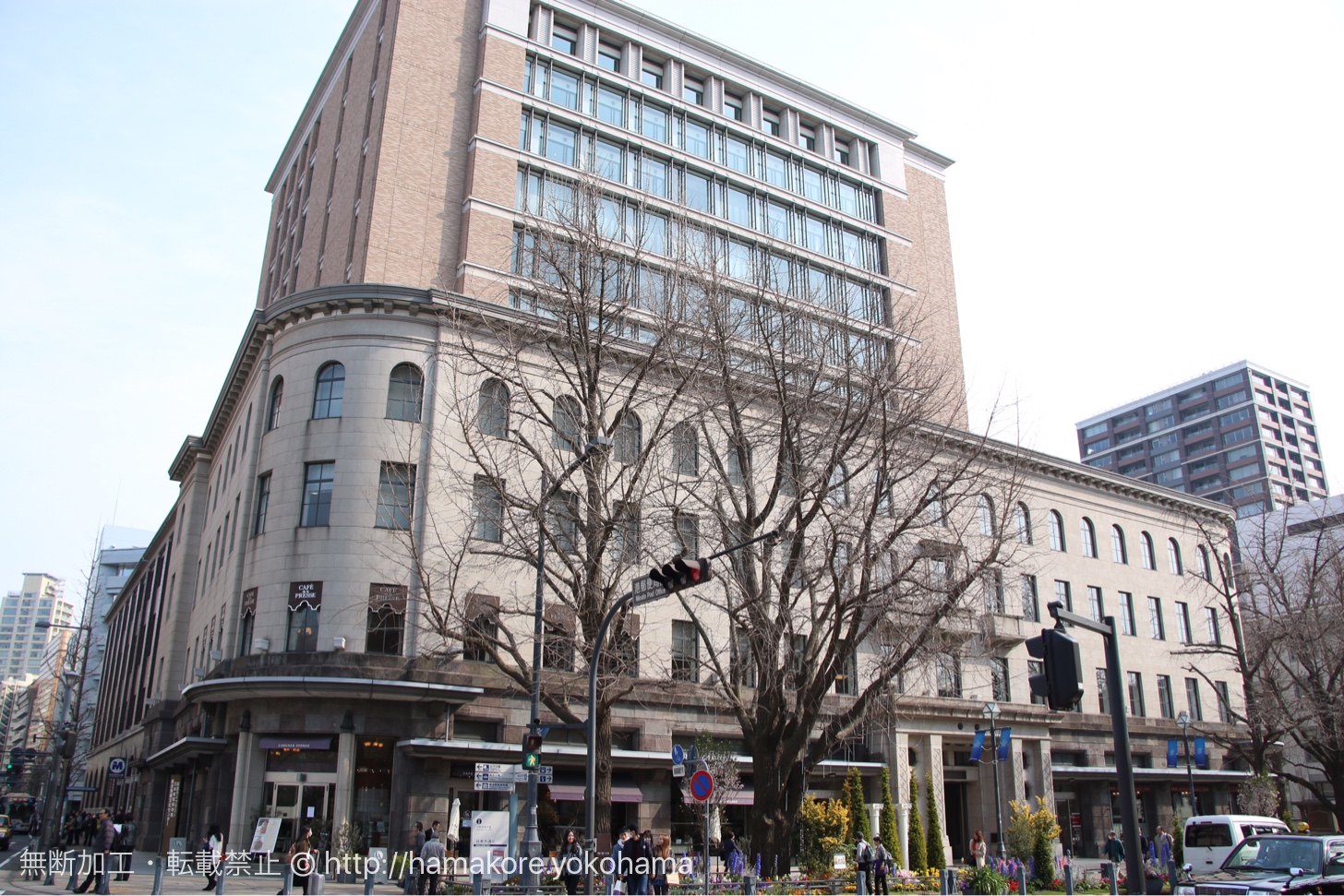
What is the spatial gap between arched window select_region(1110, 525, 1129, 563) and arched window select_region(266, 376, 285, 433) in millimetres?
39547

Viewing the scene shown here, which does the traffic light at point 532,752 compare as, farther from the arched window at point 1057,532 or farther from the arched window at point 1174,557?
the arched window at point 1174,557

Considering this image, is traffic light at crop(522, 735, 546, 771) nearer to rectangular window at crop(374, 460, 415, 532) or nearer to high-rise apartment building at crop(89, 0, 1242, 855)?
high-rise apartment building at crop(89, 0, 1242, 855)

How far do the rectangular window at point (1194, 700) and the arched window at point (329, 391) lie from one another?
43.4 metres

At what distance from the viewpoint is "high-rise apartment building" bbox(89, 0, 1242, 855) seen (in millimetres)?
26750

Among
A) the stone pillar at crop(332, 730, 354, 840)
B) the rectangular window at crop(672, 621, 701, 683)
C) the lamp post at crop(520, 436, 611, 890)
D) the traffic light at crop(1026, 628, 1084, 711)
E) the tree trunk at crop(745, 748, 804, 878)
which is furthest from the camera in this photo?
the rectangular window at crop(672, 621, 701, 683)

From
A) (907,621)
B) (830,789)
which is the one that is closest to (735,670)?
(907,621)

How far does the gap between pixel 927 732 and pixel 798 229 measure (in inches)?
915

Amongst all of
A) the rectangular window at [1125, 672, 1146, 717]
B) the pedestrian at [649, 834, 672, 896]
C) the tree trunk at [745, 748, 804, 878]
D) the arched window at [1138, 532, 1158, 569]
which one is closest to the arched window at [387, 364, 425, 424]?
the pedestrian at [649, 834, 672, 896]

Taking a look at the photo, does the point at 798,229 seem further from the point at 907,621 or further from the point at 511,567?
the point at 907,621

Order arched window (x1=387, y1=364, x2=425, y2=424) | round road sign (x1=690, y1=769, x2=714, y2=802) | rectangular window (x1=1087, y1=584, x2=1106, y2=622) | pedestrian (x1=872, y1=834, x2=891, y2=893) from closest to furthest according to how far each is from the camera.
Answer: round road sign (x1=690, y1=769, x2=714, y2=802)
pedestrian (x1=872, y1=834, x2=891, y2=893)
arched window (x1=387, y1=364, x2=425, y2=424)
rectangular window (x1=1087, y1=584, x2=1106, y2=622)

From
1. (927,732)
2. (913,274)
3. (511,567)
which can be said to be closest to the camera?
(511,567)

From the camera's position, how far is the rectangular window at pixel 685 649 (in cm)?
3216

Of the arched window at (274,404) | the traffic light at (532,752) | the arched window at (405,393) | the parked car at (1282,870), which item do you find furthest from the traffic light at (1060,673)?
the arched window at (274,404)

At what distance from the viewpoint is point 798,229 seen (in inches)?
Answer: 1786
